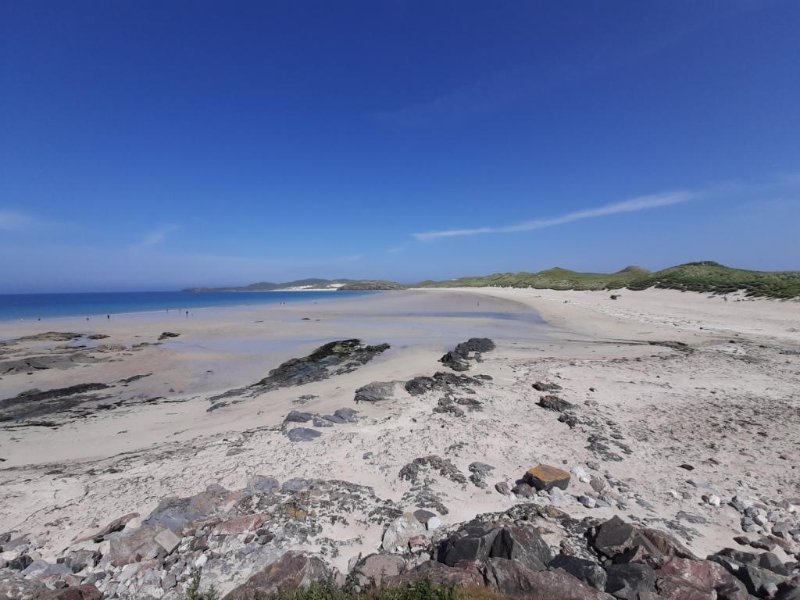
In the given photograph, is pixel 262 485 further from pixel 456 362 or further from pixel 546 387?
pixel 456 362

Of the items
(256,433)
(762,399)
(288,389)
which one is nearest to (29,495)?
(256,433)

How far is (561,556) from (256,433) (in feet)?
23.3

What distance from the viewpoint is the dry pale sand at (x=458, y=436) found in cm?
597

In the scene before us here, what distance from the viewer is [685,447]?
7668 mm

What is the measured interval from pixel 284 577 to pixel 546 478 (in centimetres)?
438

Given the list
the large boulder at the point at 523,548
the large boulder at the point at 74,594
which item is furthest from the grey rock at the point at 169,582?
the large boulder at the point at 523,548

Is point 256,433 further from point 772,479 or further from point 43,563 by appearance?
point 772,479

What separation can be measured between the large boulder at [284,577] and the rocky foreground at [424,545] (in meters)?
0.02

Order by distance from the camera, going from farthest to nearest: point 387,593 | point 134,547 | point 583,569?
point 134,547 < point 583,569 < point 387,593

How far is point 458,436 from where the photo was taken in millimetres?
8117

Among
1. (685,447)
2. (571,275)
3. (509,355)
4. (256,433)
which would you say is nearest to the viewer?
(685,447)

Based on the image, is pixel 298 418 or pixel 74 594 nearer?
pixel 74 594

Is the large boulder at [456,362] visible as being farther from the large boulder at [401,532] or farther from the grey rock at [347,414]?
the large boulder at [401,532]

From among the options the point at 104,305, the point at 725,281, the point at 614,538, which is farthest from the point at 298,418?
the point at 104,305
